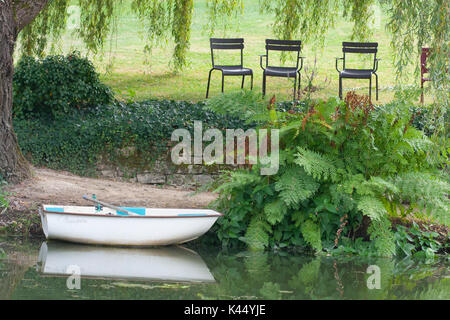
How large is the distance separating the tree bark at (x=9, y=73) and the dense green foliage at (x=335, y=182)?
3159 millimetres

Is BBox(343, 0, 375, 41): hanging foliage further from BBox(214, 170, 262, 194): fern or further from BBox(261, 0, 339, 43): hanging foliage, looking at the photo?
BBox(214, 170, 262, 194): fern

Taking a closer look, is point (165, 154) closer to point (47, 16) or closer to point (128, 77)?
point (47, 16)

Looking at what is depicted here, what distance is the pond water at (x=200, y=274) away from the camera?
7.32m

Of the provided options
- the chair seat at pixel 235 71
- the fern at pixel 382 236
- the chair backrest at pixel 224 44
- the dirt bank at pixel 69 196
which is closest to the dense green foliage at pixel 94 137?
the dirt bank at pixel 69 196

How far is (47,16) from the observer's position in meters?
14.9

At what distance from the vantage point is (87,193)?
10.3 metres

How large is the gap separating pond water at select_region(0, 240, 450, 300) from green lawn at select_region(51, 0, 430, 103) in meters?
4.24

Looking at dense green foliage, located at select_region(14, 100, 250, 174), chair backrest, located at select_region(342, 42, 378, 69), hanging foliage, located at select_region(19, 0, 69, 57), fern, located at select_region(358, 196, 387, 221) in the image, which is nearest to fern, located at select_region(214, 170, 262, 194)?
fern, located at select_region(358, 196, 387, 221)

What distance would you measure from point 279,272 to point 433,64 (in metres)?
3.19

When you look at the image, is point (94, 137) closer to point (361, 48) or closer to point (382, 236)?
point (382, 236)

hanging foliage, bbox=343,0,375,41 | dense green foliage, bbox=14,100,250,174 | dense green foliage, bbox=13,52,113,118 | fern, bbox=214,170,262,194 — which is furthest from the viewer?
hanging foliage, bbox=343,0,375,41

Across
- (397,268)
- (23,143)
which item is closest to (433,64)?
(397,268)

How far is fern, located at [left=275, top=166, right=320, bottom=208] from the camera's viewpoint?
860cm

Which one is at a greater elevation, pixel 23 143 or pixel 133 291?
pixel 23 143
